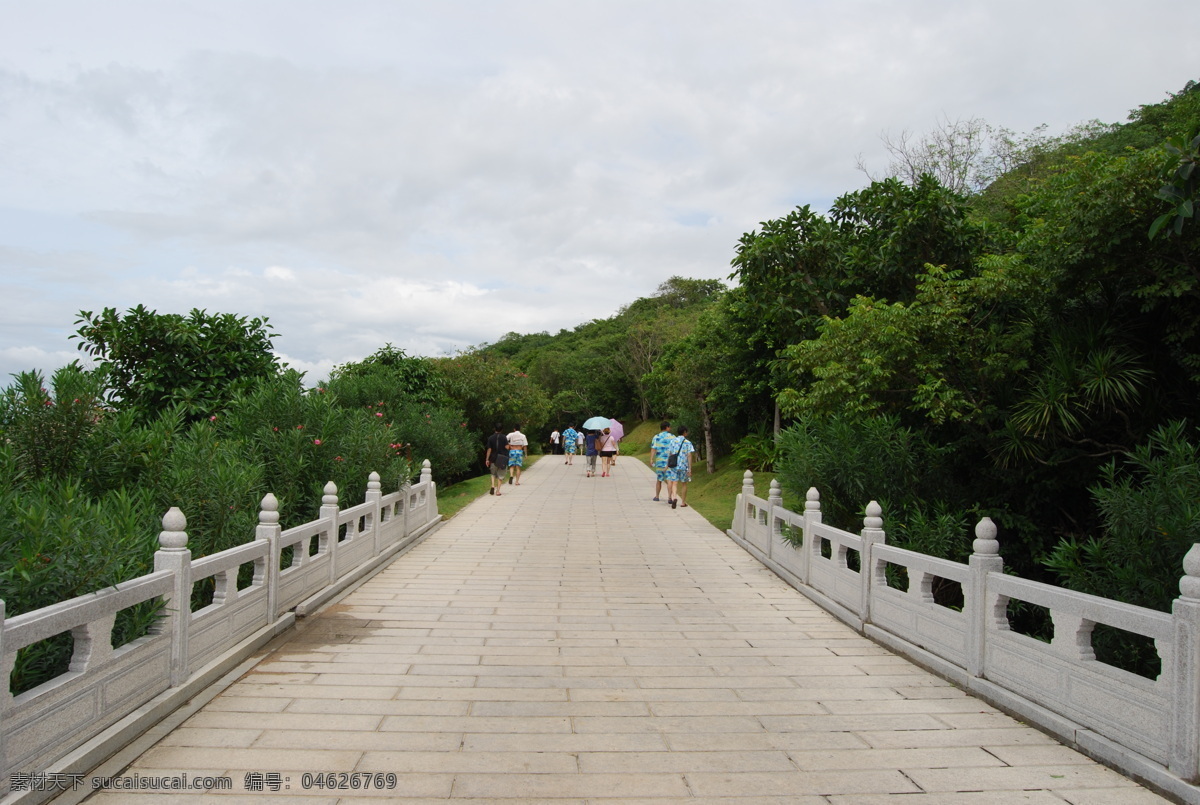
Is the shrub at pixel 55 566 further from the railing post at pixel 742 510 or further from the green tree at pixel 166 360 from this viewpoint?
the railing post at pixel 742 510

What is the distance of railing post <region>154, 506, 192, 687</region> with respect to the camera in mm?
4559

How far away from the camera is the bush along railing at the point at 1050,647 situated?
3527 mm

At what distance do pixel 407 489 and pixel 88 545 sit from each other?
7.42m

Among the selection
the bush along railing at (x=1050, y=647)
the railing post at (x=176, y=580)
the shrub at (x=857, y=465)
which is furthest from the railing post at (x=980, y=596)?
the railing post at (x=176, y=580)

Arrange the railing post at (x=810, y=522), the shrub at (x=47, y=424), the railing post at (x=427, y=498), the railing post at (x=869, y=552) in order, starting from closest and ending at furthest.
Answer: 1. the railing post at (x=869, y=552)
2. the shrub at (x=47, y=424)
3. the railing post at (x=810, y=522)
4. the railing post at (x=427, y=498)

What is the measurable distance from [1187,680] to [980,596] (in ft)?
5.35

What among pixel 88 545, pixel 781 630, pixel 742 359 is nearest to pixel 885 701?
pixel 781 630

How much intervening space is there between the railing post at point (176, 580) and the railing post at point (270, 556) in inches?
56.7

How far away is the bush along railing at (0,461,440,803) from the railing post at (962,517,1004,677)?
501 cm

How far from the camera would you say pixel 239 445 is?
8.59 meters

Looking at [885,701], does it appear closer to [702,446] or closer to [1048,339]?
[1048,339]

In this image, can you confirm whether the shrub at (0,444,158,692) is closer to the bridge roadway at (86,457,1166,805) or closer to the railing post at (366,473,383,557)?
the bridge roadway at (86,457,1166,805)

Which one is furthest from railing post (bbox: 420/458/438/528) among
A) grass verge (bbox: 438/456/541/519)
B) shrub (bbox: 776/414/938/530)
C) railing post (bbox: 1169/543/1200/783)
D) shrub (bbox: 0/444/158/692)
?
railing post (bbox: 1169/543/1200/783)

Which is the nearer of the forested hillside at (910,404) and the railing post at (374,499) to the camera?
the forested hillside at (910,404)
